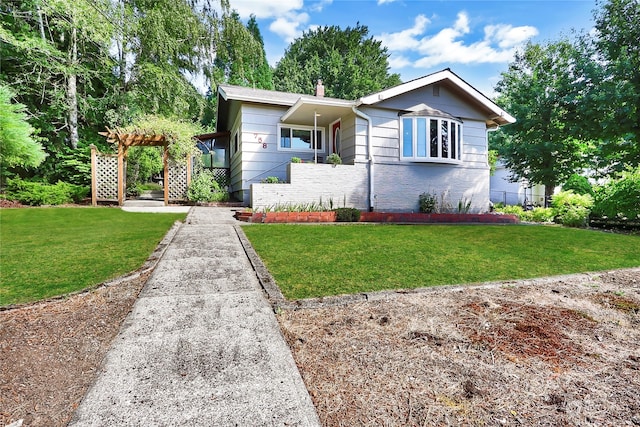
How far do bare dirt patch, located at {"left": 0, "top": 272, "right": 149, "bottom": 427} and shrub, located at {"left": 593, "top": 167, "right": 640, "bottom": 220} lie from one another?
13.2 metres

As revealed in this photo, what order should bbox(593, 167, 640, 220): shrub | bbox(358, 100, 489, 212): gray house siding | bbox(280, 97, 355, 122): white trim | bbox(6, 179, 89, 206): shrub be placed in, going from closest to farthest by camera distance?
bbox(593, 167, 640, 220): shrub
bbox(280, 97, 355, 122): white trim
bbox(6, 179, 89, 206): shrub
bbox(358, 100, 489, 212): gray house siding

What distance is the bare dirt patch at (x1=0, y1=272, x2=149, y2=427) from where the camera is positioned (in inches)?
64.7

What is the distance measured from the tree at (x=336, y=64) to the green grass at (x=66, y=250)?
85.0ft

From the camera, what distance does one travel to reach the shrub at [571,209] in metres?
Answer: 10.5

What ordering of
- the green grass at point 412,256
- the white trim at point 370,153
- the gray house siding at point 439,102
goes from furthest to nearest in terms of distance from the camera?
the gray house siding at point 439,102
the white trim at point 370,153
the green grass at point 412,256

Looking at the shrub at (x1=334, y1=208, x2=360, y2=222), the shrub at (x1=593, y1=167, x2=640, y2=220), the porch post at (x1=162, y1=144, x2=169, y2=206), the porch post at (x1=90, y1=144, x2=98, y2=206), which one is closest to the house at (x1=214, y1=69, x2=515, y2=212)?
the shrub at (x1=334, y1=208, x2=360, y2=222)

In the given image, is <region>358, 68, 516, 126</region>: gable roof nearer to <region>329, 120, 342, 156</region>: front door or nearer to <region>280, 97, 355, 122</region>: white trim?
<region>280, 97, 355, 122</region>: white trim

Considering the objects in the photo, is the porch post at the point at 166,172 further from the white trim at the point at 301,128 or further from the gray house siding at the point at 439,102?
the gray house siding at the point at 439,102

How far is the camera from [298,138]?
13.0m

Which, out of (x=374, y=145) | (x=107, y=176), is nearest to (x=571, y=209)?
(x=374, y=145)

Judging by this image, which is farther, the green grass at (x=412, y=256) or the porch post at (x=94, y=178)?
the porch post at (x=94, y=178)

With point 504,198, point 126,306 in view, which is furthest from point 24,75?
point 504,198

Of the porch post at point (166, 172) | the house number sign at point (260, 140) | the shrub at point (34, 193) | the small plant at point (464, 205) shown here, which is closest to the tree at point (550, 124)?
the small plant at point (464, 205)

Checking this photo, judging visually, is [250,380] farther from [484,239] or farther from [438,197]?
[438,197]
